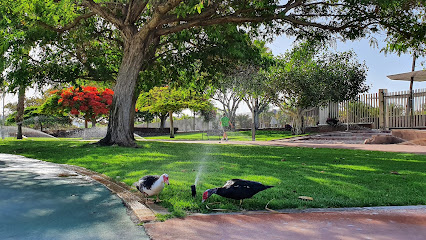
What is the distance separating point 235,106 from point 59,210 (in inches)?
1500

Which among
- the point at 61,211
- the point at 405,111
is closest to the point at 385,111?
the point at 405,111

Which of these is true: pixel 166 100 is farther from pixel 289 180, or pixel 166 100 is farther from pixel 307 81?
pixel 289 180

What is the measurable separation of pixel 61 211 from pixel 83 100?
27815 millimetres

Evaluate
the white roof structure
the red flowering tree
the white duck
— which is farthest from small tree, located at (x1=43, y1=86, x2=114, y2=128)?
the white duck

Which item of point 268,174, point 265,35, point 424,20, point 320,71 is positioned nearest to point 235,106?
point 320,71

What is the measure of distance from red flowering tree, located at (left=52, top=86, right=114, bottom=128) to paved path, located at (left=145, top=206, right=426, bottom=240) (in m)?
28.2

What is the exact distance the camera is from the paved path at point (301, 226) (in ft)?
12.5

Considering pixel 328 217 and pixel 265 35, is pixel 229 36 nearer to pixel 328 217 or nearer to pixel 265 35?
pixel 265 35

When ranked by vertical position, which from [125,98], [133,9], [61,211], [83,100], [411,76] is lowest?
[61,211]

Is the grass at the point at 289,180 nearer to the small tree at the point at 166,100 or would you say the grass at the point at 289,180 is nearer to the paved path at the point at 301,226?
the paved path at the point at 301,226

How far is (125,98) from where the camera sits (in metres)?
14.3

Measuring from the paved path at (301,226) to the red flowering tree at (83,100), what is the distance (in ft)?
92.7

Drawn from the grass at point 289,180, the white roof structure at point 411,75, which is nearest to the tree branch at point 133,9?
the grass at point 289,180

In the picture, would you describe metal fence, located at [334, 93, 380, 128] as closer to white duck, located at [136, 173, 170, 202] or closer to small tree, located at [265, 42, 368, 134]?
small tree, located at [265, 42, 368, 134]
